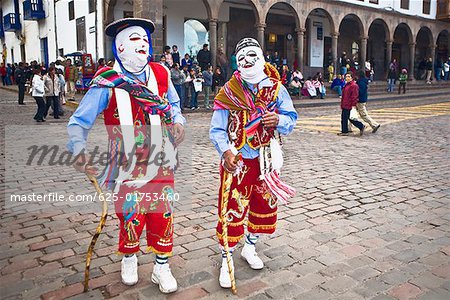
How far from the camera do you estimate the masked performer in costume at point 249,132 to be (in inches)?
121

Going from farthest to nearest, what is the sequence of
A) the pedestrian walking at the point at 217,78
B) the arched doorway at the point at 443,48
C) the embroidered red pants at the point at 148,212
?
the arched doorway at the point at 443,48 < the pedestrian walking at the point at 217,78 < the embroidered red pants at the point at 148,212

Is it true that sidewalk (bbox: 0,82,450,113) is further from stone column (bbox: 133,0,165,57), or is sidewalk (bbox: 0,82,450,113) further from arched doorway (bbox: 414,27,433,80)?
arched doorway (bbox: 414,27,433,80)

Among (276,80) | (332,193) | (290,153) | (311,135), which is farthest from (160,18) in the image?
(276,80)

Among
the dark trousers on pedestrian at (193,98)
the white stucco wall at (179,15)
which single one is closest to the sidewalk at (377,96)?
the dark trousers on pedestrian at (193,98)

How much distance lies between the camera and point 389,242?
3840mm

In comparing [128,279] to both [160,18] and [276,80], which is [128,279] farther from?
[160,18]

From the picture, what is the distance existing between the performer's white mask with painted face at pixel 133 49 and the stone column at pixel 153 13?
531 inches

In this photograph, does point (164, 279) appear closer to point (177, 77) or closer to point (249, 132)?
point (249, 132)

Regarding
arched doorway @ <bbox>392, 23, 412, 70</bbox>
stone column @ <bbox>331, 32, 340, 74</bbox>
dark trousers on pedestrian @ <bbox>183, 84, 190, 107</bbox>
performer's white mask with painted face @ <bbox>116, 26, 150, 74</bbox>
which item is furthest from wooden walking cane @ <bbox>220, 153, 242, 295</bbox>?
arched doorway @ <bbox>392, 23, 412, 70</bbox>

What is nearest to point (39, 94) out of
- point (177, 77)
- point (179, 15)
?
point (177, 77)

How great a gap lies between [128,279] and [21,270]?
0.92 m

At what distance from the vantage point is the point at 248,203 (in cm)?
320

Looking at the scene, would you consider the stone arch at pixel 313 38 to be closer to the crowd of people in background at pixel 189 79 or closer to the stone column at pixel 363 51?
the crowd of people in background at pixel 189 79

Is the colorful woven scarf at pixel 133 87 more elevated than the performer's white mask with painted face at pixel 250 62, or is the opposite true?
the performer's white mask with painted face at pixel 250 62
